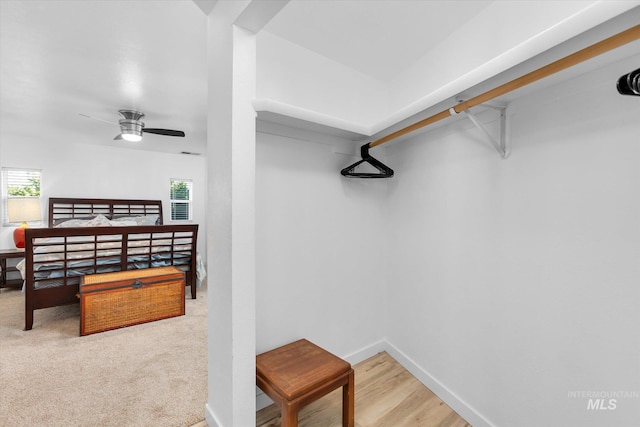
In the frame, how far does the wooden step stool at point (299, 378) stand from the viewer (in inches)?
49.4

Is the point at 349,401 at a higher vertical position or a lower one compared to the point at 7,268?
lower

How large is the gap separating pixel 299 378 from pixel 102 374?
173 cm

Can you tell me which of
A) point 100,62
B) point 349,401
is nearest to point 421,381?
point 349,401

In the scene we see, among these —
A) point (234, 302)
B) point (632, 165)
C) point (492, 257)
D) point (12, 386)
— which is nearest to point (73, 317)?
point (12, 386)

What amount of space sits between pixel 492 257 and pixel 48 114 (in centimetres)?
491

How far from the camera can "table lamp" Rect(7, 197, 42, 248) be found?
4109mm

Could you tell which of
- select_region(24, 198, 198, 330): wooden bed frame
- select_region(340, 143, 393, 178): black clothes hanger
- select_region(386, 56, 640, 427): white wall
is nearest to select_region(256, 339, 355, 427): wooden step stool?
select_region(386, 56, 640, 427): white wall

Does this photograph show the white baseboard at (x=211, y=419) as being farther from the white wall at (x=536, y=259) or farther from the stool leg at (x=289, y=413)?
the white wall at (x=536, y=259)

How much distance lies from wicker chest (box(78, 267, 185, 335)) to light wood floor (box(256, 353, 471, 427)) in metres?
2.03

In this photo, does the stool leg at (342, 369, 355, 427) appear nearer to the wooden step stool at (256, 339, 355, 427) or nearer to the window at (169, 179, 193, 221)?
the wooden step stool at (256, 339, 355, 427)

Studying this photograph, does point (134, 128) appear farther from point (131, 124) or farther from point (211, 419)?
point (211, 419)

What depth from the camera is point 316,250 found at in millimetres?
1934

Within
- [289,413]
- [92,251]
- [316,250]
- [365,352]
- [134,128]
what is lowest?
[365,352]

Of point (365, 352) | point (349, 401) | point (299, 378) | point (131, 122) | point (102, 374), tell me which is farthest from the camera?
point (131, 122)
